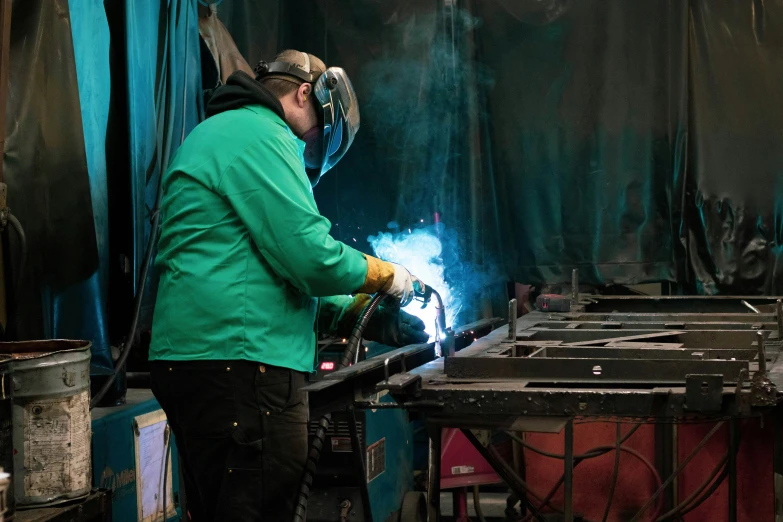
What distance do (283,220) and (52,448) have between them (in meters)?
0.89

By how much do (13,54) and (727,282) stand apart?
3.77 metres

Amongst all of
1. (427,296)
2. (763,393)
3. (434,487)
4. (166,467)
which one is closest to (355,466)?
(434,487)

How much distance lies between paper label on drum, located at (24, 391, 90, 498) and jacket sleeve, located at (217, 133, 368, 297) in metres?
0.71

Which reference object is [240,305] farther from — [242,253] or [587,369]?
[587,369]

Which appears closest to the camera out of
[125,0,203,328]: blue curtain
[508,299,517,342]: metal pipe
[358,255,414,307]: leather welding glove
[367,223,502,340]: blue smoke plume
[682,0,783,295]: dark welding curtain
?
[358,255,414,307]: leather welding glove

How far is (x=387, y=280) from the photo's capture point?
9.27ft

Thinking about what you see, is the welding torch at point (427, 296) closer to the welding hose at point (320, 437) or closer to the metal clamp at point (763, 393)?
the welding hose at point (320, 437)

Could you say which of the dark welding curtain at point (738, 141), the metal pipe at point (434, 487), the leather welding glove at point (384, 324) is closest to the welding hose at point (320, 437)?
the leather welding glove at point (384, 324)

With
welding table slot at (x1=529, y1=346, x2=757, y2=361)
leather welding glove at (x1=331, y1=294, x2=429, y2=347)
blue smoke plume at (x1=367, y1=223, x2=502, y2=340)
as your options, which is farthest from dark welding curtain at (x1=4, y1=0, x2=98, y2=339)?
blue smoke plume at (x1=367, y1=223, x2=502, y2=340)

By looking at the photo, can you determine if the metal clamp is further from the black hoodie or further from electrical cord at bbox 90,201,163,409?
electrical cord at bbox 90,201,163,409

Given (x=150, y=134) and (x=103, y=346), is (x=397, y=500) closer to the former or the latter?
(x=103, y=346)

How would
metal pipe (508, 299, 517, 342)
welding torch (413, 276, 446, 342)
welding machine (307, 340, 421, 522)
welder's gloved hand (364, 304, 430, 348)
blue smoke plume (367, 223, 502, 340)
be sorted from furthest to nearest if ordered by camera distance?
blue smoke plume (367, 223, 502, 340), welding machine (307, 340, 421, 522), welder's gloved hand (364, 304, 430, 348), welding torch (413, 276, 446, 342), metal pipe (508, 299, 517, 342)

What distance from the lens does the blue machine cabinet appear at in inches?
127

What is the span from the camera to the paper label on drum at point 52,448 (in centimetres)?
Answer: 243
